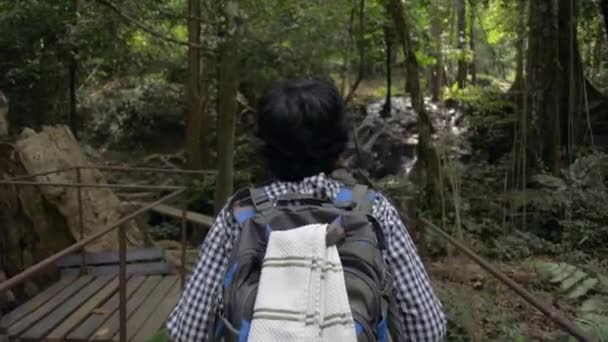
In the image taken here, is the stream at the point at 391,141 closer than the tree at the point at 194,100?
No

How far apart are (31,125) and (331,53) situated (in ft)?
20.9

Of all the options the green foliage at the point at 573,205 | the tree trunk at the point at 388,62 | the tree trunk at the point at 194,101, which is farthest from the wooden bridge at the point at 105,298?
the tree trunk at the point at 388,62

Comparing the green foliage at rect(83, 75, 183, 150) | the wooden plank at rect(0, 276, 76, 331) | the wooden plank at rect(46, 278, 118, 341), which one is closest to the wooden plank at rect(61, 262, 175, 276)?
the wooden plank at rect(0, 276, 76, 331)

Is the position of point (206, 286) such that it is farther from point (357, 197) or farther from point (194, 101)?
point (194, 101)

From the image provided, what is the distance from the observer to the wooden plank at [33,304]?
4.92 m

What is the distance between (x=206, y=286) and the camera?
5.95 ft

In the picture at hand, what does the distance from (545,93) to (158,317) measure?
9.30m

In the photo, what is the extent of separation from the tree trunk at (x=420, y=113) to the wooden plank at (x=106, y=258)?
5294mm

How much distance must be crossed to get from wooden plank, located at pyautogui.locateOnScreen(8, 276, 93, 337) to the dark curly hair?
3.66 meters

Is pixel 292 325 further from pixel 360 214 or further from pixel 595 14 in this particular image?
pixel 595 14

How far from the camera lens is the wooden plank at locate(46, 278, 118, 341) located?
4605mm

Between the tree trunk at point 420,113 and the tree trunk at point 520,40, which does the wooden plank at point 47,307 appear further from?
the tree trunk at point 520,40

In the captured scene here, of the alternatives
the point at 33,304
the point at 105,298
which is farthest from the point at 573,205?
the point at 33,304

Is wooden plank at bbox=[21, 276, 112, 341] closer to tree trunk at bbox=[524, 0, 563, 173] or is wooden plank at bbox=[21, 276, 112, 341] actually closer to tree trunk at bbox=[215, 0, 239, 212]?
tree trunk at bbox=[215, 0, 239, 212]
